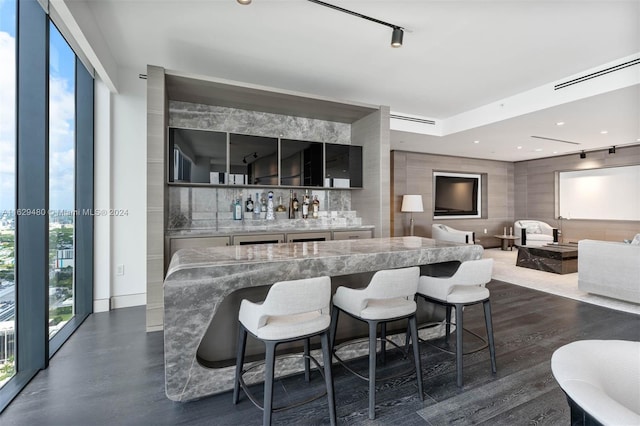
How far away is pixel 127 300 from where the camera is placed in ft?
12.2

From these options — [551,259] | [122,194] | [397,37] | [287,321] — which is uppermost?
[397,37]

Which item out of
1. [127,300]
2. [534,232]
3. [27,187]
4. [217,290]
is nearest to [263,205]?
[127,300]

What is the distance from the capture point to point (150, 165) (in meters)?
3.14

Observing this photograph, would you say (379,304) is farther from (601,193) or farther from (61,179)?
(601,193)

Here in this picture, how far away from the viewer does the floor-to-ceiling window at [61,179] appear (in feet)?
8.89

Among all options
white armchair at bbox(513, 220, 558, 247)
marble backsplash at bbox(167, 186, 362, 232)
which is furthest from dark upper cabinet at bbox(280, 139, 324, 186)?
white armchair at bbox(513, 220, 558, 247)

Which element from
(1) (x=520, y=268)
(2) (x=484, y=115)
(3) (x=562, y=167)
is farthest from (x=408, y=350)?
(3) (x=562, y=167)

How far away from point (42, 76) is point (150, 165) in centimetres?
106

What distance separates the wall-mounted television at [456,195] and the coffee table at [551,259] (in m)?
2.44

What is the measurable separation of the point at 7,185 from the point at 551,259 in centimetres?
739

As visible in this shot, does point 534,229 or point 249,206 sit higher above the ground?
point 249,206

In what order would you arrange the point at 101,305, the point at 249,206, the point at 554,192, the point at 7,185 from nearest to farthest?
the point at 7,185 < the point at 101,305 < the point at 249,206 < the point at 554,192

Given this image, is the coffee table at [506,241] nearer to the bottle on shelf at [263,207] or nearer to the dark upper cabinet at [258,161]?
the dark upper cabinet at [258,161]

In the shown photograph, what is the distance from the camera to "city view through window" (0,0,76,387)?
78.5 inches
